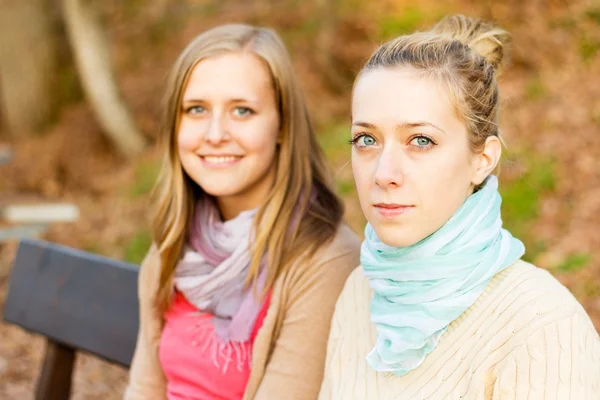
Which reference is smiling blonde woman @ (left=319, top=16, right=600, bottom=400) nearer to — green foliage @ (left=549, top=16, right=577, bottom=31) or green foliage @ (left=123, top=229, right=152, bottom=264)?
green foliage @ (left=123, top=229, right=152, bottom=264)

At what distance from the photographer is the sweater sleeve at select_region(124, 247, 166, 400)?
3.05 meters

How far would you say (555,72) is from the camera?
714 cm

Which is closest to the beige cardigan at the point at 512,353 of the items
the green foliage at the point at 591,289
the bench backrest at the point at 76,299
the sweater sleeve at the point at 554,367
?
the sweater sleeve at the point at 554,367

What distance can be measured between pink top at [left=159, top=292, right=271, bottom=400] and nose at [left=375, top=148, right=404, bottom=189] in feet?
2.99

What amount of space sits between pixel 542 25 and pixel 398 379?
20.6 feet

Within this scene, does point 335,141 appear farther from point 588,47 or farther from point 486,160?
point 486,160

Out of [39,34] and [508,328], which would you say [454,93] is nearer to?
[508,328]

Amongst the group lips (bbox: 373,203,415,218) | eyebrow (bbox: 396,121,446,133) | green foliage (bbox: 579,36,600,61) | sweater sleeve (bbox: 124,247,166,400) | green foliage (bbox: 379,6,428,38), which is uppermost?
green foliage (bbox: 379,6,428,38)

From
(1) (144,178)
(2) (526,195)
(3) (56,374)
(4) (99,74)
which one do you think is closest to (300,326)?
(3) (56,374)

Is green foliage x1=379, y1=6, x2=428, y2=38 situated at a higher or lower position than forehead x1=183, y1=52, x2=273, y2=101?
higher

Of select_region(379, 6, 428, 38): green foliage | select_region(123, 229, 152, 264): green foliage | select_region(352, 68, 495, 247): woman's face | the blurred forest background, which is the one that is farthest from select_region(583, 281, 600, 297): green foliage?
select_region(379, 6, 428, 38): green foliage

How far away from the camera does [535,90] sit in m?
6.99

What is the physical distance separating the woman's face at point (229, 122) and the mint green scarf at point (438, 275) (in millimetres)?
857

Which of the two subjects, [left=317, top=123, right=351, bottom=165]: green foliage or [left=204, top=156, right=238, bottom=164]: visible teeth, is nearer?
[left=204, top=156, right=238, bottom=164]: visible teeth
